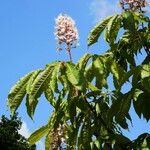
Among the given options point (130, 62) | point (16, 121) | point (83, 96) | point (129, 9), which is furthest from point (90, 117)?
point (16, 121)

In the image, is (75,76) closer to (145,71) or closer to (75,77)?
(75,77)

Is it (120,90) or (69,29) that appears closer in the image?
(120,90)

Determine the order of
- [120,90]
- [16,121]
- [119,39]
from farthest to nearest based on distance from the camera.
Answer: [16,121]
[119,39]
[120,90]

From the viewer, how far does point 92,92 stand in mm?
4172

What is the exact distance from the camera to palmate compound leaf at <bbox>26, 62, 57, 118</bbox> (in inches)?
154

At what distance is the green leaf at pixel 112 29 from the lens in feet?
14.2

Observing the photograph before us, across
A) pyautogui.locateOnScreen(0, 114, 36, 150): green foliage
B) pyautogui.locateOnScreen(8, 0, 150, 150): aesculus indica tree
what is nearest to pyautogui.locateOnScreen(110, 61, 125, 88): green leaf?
pyautogui.locateOnScreen(8, 0, 150, 150): aesculus indica tree

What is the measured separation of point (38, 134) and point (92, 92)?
0.64 metres

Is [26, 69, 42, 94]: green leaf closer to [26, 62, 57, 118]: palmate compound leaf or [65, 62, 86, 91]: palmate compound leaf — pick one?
[26, 62, 57, 118]: palmate compound leaf

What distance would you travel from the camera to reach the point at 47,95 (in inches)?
159

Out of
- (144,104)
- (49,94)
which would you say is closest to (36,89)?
(49,94)

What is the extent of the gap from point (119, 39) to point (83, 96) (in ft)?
3.69

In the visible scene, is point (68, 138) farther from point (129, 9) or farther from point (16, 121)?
point (16, 121)

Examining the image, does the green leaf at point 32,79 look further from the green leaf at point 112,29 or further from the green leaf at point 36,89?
the green leaf at point 112,29
